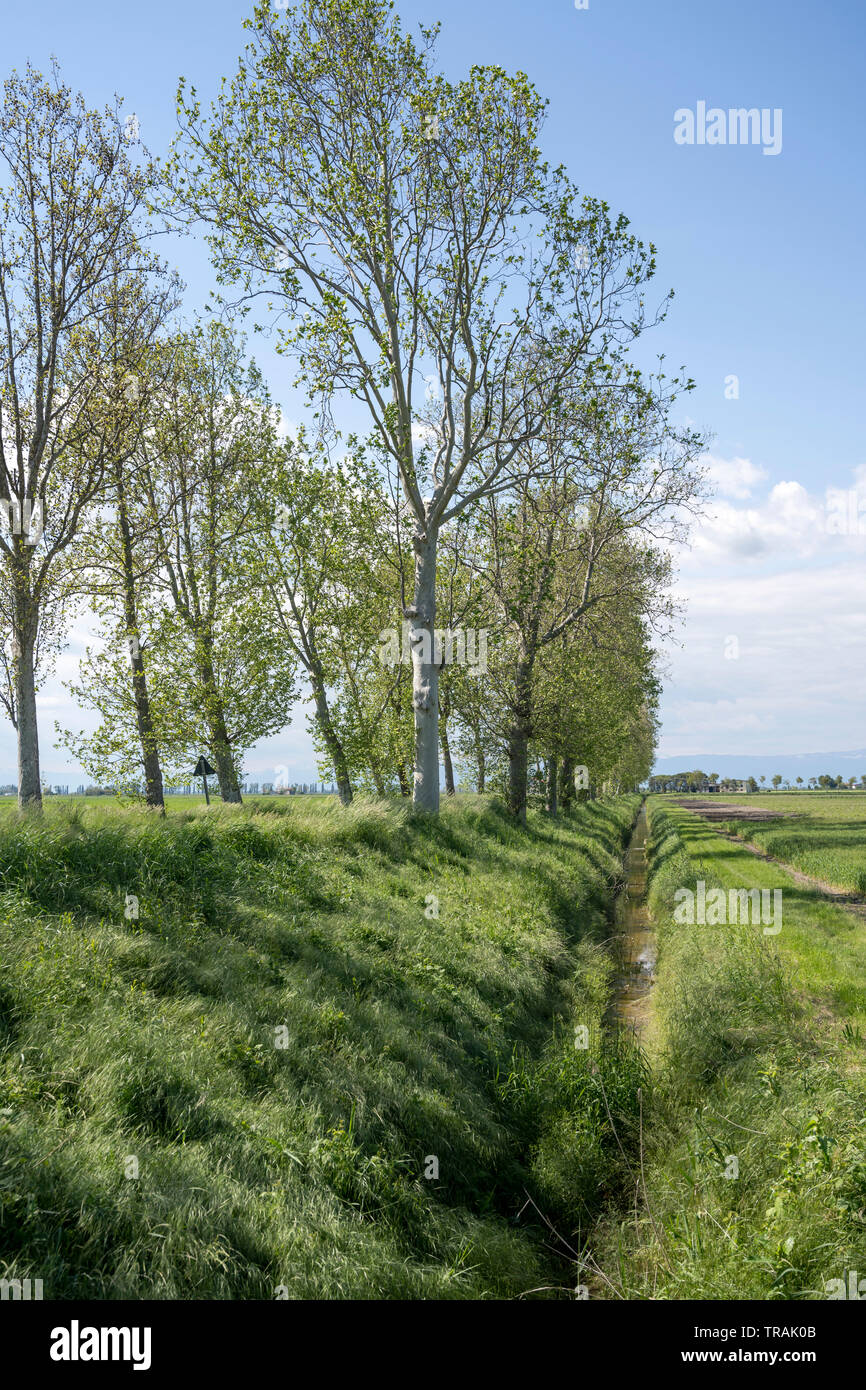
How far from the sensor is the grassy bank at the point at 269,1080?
4.60 metres

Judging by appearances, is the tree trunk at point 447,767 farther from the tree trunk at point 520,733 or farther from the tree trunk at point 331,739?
the tree trunk at point 331,739

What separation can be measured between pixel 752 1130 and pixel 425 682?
13.1 metres

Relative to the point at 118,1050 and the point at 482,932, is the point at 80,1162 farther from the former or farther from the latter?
the point at 482,932

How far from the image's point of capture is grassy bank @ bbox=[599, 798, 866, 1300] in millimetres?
5168

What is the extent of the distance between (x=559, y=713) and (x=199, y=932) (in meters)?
19.8

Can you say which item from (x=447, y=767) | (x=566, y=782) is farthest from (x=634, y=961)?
(x=566, y=782)

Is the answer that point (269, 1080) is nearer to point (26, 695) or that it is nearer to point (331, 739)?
point (26, 695)

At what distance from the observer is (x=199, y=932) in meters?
8.53

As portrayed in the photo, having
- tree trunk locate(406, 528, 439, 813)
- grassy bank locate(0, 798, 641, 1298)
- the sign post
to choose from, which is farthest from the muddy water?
the sign post

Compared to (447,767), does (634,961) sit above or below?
below

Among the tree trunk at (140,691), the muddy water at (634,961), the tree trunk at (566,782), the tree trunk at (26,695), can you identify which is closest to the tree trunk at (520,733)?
the muddy water at (634,961)

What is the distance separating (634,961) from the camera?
1633cm

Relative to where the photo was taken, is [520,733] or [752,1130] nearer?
[752,1130]
